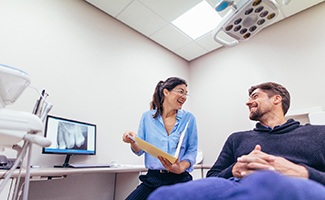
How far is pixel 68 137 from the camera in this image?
1.62 meters

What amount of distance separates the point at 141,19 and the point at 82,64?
39.0 inches

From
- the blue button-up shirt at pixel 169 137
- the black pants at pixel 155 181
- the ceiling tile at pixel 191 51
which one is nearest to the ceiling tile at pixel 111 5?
the ceiling tile at pixel 191 51

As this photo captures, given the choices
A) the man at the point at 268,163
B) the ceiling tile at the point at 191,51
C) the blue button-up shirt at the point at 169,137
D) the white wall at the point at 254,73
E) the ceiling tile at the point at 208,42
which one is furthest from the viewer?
the ceiling tile at the point at 191,51

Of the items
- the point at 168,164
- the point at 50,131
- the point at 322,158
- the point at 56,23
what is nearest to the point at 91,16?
the point at 56,23

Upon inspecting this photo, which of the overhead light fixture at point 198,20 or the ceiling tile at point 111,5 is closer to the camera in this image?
the ceiling tile at point 111,5

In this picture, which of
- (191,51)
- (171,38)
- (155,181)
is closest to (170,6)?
(171,38)

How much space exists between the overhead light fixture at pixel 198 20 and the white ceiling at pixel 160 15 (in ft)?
0.23

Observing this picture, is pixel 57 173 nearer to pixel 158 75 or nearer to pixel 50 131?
pixel 50 131

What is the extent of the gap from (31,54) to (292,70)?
276cm

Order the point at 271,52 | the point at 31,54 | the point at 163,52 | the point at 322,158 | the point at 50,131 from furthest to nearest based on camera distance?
1. the point at 163,52
2. the point at 271,52
3. the point at 31,54
4. the point at 50,131
5. the point at 322,158

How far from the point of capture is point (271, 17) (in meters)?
1.25

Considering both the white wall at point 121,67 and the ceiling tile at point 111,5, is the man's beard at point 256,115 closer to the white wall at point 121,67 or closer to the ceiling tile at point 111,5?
the white wall at point 121,67

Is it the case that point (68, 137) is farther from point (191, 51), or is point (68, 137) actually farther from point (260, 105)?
point (191, 51)

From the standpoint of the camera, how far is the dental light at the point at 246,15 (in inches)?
45.3
